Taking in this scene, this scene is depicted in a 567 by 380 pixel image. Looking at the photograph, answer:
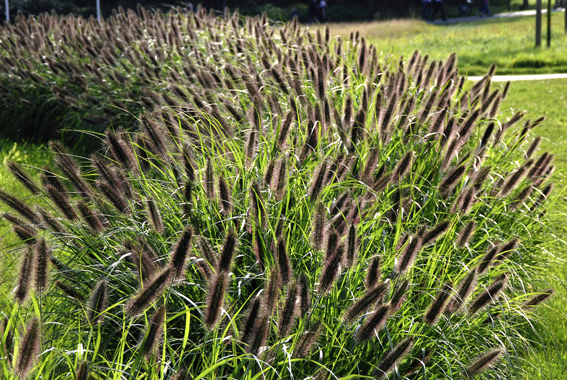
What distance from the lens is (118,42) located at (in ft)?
24.4

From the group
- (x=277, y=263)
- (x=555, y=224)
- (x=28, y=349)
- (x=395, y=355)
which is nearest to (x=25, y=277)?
(x=28, y=349)

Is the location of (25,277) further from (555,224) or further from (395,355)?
(555,224)

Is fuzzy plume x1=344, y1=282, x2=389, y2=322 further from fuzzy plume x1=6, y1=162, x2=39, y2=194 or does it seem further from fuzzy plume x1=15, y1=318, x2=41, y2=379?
fuzzy plume x1=6, y1=162, x2=39, y2=194

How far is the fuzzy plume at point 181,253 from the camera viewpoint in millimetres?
1717

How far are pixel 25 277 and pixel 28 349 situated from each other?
0.32 meters

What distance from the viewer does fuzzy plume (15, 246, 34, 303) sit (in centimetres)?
170

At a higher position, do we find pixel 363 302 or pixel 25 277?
pixel 25 277

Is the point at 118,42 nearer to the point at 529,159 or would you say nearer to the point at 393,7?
the point at 529,159

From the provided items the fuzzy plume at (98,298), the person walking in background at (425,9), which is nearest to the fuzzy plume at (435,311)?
the fuzzy plume at (98,298)

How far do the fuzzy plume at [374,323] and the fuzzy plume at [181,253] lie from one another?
551 millimetres

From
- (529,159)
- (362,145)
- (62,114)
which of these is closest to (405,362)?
(362,145)

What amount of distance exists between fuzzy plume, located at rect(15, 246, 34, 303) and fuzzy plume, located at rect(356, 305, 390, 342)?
95 centimetres

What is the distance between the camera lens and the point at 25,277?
1.71 metres

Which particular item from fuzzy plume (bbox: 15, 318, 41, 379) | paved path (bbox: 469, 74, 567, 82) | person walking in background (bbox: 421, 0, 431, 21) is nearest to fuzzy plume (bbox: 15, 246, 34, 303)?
fuzzy plume (bbox: 15, 318, 41, 379)
